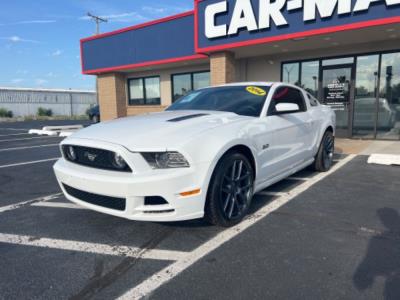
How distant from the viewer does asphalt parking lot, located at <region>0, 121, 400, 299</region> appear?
6.95 ft

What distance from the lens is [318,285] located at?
84.2 inches

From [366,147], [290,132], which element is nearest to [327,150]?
[290,132]

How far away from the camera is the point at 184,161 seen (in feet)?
8.64

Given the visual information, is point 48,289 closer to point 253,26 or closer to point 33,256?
point 33,256

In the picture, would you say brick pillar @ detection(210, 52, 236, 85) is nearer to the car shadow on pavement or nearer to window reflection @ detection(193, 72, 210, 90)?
window reflection @ detection(193, 72, 210, 90)

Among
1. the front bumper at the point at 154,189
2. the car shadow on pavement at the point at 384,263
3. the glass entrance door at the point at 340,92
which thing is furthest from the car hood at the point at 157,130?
the glass entrance door at the point at 340,92

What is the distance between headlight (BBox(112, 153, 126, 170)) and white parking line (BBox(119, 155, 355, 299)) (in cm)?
93

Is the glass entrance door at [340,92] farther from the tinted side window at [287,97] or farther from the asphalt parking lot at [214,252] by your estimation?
the asphalt parking lot at [214,252]

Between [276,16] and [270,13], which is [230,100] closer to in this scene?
[276,16]

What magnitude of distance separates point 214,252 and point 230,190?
2.23ft

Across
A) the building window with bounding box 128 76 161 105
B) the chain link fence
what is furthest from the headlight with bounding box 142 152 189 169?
the chain link fence

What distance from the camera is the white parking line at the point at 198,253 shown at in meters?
2.12

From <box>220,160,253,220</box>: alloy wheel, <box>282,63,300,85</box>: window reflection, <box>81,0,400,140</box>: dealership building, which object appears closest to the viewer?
<box>220,160,253,220</box>: alloy wheel

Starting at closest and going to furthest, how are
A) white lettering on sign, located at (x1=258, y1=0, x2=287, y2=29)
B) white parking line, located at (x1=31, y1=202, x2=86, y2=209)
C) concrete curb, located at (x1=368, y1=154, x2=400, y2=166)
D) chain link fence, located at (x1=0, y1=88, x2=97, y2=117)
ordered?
white parking line, located at (x1=31, y1=202, x2=86, y2=209)
concrete curb, located at (x1=368, y1=154, x2=400, y2=166)
white lettering on sign, located at (x1=258, y1=0, x2=287, y2=29)
chain link fence, located at (x1=0, y1=88, x2=97, y2=117)
